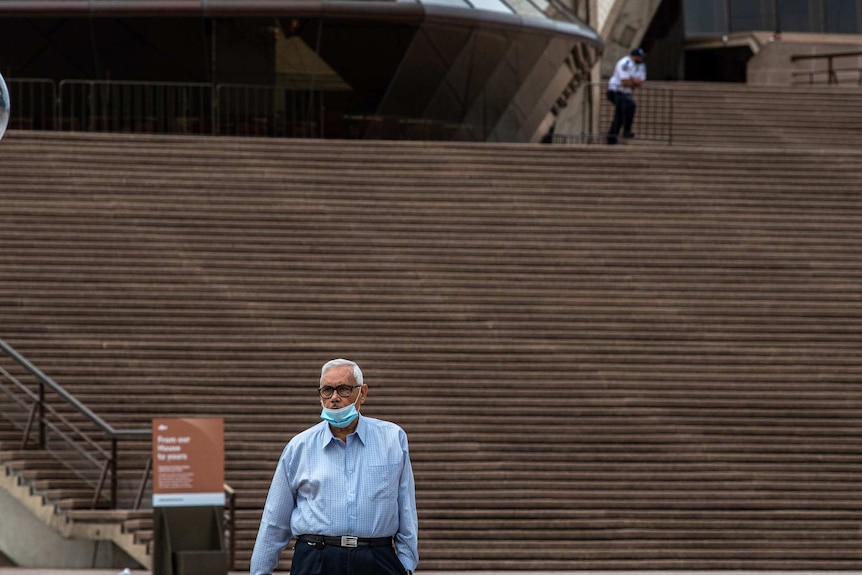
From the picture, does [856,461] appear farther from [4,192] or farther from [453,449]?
[4,192]

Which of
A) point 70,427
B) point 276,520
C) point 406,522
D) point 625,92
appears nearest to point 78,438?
point 70,427

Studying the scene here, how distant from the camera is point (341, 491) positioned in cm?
583

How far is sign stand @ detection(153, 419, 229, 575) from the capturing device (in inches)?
449

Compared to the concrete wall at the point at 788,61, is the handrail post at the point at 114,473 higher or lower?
lower

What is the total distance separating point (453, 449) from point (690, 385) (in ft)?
8.39

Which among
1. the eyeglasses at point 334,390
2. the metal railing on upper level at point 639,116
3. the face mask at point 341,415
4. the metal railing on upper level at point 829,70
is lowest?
the face mask at point 341,415

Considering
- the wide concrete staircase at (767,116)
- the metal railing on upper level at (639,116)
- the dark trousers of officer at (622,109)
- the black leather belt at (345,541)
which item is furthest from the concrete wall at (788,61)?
the black leather belt at (345,541)

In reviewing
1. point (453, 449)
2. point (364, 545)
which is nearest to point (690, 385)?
point (453, 449)

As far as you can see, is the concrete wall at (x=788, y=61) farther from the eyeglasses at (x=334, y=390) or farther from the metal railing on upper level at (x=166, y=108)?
the eyeglasses at (x=334, y=390)

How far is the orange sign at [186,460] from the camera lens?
1139 centimetres

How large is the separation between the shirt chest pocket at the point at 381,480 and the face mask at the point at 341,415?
18 cm

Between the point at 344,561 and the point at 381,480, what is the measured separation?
0.30 metres

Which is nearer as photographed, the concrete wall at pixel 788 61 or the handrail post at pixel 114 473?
the handrail post at pixel 114 473

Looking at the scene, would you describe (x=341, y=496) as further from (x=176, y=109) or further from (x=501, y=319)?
(x=176, y=109)
